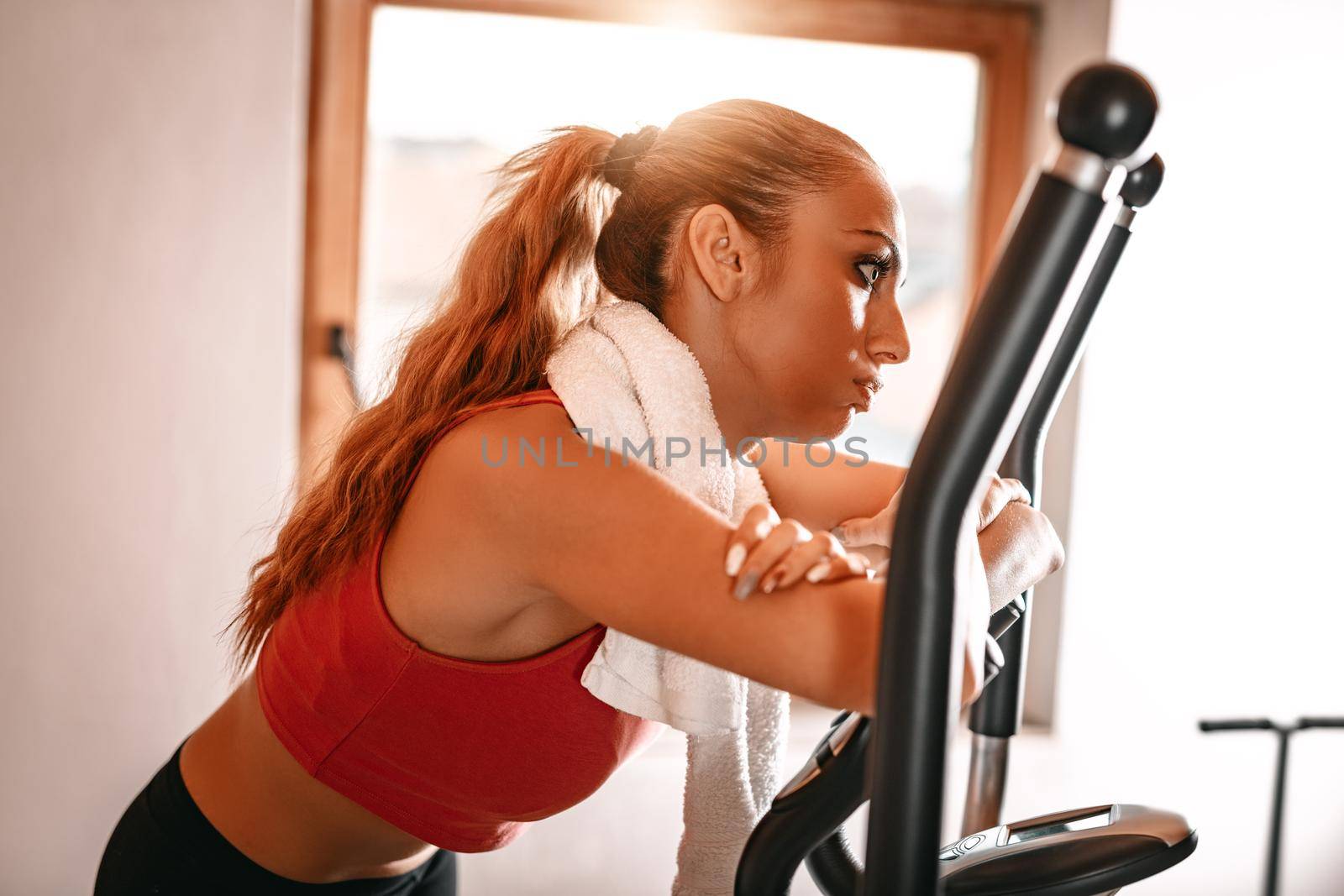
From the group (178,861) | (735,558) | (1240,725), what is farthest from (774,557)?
(1240,725)

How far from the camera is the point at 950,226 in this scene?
230cm

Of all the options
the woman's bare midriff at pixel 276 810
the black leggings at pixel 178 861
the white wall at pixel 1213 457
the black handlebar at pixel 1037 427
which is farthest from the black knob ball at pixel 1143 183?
the white wall at pixel 1213 457

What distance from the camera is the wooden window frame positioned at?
6.50 ft

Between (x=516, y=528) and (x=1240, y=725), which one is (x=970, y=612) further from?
(x=1240, y=725)

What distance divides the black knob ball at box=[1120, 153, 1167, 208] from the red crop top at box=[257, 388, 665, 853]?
18.4 inches

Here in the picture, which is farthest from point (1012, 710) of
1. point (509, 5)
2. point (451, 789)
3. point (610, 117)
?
point (509, 5)

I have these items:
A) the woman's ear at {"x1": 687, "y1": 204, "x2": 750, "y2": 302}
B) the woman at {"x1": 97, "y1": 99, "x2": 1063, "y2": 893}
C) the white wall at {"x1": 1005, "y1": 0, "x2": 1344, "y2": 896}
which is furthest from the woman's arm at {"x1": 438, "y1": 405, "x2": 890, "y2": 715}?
the white wall at {"x1": 1005, "y1": 0, "x2": 1344, "y2": 896}

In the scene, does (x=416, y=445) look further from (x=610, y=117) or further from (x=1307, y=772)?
(x=1307, y=772)

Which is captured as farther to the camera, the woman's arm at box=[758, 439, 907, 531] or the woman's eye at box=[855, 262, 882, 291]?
the woman's arm at box=[758, 439, 907, 531]

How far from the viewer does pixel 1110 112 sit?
48 centimetres

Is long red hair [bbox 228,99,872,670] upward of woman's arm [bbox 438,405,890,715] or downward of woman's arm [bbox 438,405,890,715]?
upward

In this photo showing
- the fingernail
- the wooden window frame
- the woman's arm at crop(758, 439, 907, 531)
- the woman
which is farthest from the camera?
the wooden window frame

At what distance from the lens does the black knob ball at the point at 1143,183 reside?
83 cm

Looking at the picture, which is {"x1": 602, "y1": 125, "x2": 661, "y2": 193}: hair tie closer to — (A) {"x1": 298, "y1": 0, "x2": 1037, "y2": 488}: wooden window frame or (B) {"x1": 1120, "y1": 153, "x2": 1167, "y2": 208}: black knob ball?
(B) {"x1": 1120, "y1": 153, "x2": 1167, "y2": 208}: black knob ball
